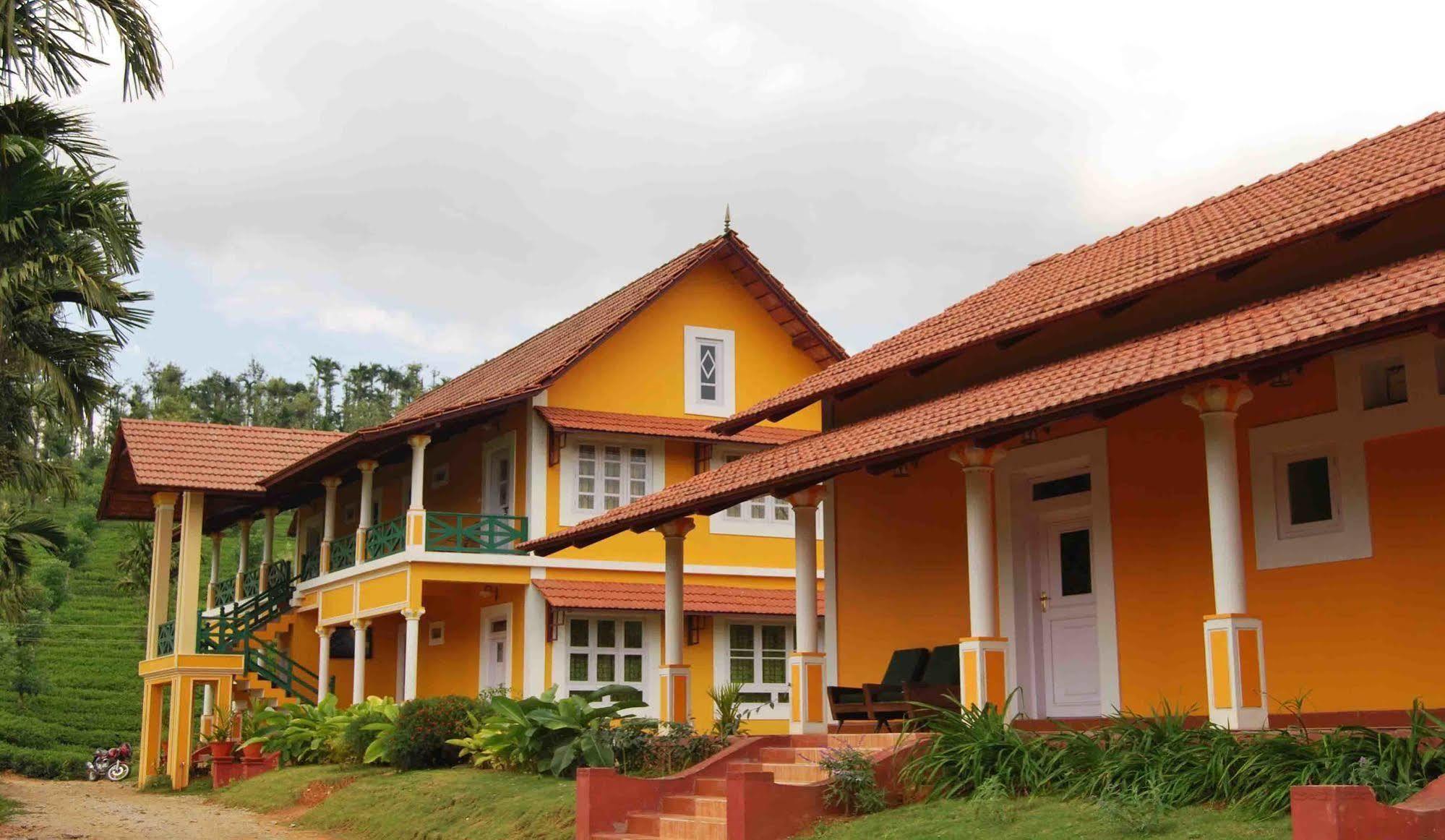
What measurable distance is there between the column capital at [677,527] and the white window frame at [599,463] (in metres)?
8.93

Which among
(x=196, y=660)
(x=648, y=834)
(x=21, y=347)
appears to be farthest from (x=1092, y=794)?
(x=196, y=660)

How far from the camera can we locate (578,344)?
2661 cm

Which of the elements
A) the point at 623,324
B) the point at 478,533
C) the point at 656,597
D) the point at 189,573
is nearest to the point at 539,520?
the point at 478,533

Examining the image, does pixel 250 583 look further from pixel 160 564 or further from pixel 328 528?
pixel 328 528

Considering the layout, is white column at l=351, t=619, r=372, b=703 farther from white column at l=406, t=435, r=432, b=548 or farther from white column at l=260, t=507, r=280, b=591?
white column at l=260, t=507, r=280, b=591

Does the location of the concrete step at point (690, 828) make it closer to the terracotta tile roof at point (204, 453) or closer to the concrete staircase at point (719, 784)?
the concrete staircase at point (719, 784)

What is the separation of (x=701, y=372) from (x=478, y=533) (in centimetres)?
518

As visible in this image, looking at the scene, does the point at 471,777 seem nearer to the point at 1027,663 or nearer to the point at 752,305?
the point at 1027,663

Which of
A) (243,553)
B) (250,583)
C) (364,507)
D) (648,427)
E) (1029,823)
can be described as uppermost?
(648,427)

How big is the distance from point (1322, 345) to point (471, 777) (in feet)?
36.4

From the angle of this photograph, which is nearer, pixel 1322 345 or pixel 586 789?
pixel 1322 345

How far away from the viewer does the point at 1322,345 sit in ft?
33.2

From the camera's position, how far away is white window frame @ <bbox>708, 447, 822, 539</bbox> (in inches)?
1065

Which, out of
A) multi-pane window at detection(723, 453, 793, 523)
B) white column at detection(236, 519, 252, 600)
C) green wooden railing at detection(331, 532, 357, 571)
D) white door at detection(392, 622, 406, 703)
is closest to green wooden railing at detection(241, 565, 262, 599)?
white column at detection(236, 519, 252, 600)
